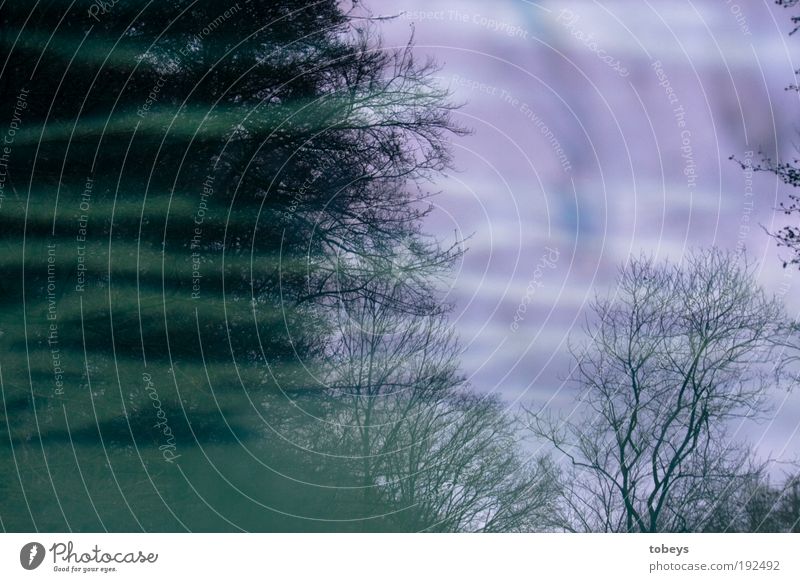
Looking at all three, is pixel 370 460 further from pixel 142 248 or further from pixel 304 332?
pixel 142 248

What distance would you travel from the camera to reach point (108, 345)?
4316 millimetres
